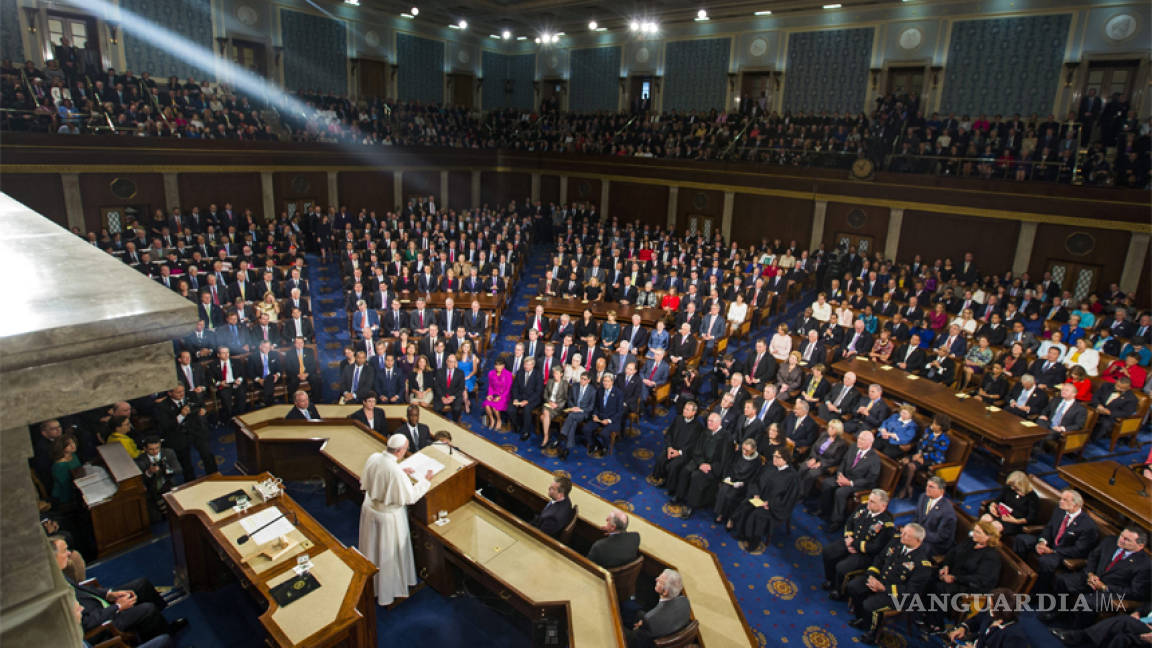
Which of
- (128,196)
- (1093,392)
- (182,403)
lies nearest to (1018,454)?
(1093,392)

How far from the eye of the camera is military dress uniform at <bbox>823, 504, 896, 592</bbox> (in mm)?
5773

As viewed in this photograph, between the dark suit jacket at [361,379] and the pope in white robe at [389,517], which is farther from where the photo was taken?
the dark suit jacket at [361,379]

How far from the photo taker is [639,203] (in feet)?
79.1

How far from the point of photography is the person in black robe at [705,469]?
284 inches

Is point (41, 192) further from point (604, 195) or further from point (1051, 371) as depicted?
point (1051, 371)

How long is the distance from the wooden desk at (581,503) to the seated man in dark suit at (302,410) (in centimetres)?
13

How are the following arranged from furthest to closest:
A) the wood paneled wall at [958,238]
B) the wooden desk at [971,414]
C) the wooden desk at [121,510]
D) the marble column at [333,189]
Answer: the marble column at [333,189]
the wood paneled wall at [958,238]
the wooden desk at [971,414]
the wooden desk at [121,510]

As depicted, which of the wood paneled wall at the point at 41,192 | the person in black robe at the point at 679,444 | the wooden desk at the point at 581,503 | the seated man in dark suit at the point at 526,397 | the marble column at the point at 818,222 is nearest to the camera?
the wooden desk at the point at 581,503

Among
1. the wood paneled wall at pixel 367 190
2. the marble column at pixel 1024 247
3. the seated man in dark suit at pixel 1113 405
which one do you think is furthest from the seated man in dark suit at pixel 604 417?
the wood paneled wall at pixel 367 190

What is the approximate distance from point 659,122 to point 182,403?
67.4ft

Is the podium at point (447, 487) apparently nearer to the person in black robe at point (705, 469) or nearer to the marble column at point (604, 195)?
the person in black robe at point (705, 469)

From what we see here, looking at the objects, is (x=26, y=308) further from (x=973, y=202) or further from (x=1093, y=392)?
(x=973, y=202)

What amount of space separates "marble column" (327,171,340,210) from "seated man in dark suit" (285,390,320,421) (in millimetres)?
15922

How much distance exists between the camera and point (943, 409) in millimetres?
8422
